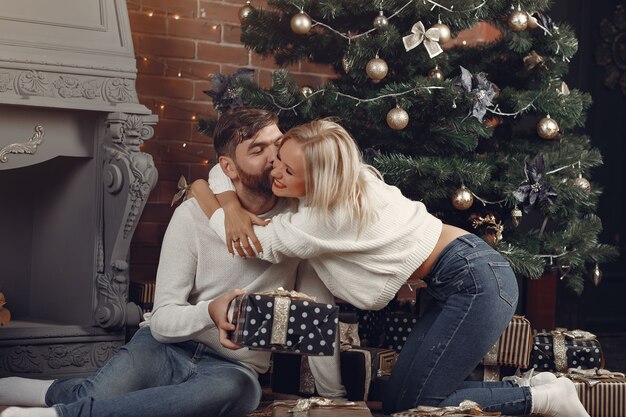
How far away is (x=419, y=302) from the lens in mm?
3496

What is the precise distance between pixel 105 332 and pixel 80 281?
0.71ft

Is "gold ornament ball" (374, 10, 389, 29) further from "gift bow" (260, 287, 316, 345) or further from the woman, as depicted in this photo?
"gift bow" (260, 287, 316, 345)

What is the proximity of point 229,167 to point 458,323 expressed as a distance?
2.60ft

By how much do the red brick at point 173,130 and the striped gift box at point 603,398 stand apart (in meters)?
1.97

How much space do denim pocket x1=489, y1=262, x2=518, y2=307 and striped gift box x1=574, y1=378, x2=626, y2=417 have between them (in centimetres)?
58

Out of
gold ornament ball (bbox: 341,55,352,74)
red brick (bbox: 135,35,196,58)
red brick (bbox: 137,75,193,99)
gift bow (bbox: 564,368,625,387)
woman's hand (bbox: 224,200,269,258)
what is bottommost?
gift bow (bbox: 564,368,625,387)

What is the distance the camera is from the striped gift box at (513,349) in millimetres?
3367

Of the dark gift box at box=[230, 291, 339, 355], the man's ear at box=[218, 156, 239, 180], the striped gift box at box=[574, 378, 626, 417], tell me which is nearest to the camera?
the dark gift box at box=[230, 291, 339, 355]

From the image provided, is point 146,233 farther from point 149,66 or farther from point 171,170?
point 149,66

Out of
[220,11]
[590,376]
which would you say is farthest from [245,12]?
[590,376]

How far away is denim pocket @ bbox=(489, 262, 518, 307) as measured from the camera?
286 cm

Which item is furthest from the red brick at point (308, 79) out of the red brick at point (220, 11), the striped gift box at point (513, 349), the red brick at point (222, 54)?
the striped gift box at point (513, 349)

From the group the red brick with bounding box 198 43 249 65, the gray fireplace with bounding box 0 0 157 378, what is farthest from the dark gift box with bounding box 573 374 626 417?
the red brick with bounding box 198 43 249 65

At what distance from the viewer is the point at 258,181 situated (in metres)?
2.86
